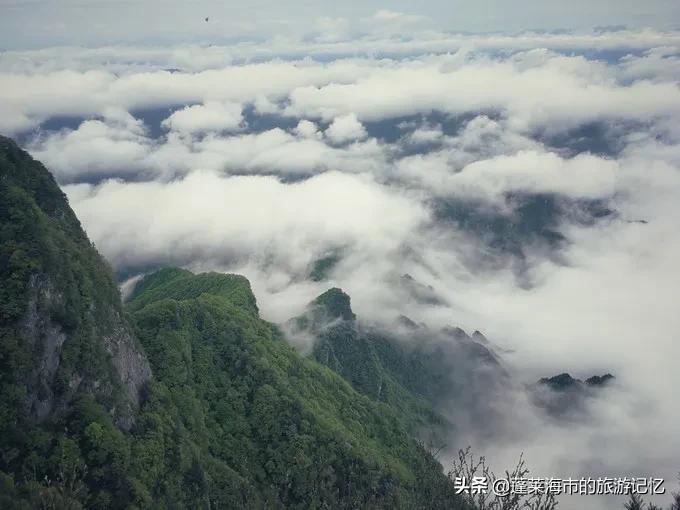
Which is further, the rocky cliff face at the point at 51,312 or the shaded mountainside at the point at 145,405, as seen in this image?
the rocky cliff face at the point at 51,312

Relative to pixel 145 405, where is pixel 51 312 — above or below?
above

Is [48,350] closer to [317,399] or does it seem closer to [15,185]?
[15,185]

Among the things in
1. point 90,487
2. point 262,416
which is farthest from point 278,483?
point 90,487

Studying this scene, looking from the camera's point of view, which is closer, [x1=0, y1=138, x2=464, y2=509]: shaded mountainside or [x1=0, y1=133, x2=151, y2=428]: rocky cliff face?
[x1=0, y1=138, x2=464, y2=509]: shaded mountainside
